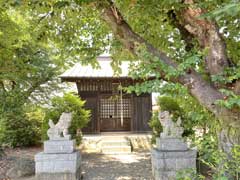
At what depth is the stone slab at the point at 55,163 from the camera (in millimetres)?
6309

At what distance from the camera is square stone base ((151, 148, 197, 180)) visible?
626 cm

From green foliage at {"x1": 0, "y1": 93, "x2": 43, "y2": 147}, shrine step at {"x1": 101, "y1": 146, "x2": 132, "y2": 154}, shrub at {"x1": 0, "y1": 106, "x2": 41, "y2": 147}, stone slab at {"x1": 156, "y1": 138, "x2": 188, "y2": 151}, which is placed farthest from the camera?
shrub at {"x1": 0, "y1": 106, "x2": 41, "y2": 147}

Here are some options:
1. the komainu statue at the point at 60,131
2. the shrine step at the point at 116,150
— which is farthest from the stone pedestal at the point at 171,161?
the shrine step at the point at 116,150

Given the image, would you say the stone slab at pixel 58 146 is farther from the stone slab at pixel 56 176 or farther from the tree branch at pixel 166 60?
the tree branch at pixel 166 60

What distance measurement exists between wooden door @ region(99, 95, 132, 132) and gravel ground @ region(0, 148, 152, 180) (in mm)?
4149

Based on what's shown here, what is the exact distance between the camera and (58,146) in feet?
21.2

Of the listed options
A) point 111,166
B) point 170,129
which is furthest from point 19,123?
point 170,129

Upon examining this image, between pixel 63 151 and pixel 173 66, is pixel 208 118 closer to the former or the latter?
pixel 173 66

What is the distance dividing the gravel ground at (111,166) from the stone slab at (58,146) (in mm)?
1150

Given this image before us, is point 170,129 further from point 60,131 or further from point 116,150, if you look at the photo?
point 116,150

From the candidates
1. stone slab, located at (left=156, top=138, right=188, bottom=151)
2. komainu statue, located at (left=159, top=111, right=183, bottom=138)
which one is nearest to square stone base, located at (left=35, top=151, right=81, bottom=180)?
stone slab, located at (left=156, top=138, right=188, bottom=151)

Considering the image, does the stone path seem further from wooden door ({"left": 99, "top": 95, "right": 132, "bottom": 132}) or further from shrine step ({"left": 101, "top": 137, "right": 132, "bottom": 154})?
wooden door ({"left": 99, "top": 95, "right": 132, "bottom": 132})

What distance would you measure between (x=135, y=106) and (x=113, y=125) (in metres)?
1.63

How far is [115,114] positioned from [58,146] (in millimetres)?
8392
